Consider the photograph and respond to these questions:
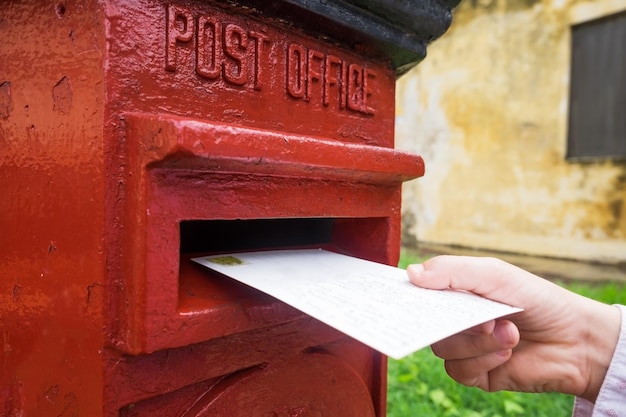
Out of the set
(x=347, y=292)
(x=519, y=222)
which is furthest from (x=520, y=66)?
(x=347, y=292)

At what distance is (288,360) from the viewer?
895 millimetres

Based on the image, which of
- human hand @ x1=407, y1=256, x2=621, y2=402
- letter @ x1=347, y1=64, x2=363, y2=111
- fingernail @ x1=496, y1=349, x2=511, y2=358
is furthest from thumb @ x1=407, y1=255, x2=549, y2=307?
letter @ x1=347, y1=64, x2=363, y2=111

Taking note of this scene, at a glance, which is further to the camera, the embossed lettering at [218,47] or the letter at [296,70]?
the letter at [296,70]

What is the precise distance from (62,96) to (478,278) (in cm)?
84

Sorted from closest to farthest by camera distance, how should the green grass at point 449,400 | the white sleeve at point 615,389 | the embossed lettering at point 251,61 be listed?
1. the embossed lettering at point 251,61
2. the white sleeve at point 615,389
3. the green grass at point 449,400

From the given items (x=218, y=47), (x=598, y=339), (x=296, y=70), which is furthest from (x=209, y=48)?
(x=598, y=339)

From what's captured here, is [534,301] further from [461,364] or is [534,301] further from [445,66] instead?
[445,66]

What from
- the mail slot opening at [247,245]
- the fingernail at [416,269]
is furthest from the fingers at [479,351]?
the mail slot opening at [247,245]

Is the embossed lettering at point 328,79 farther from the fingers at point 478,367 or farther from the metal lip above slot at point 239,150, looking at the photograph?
the fingers at point 478,367

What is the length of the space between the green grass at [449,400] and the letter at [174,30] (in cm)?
207

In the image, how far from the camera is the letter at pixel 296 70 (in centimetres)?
88

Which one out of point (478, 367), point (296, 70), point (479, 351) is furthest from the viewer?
point (478, 367)

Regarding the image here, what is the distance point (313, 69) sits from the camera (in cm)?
92

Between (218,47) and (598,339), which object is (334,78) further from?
(598,339)
